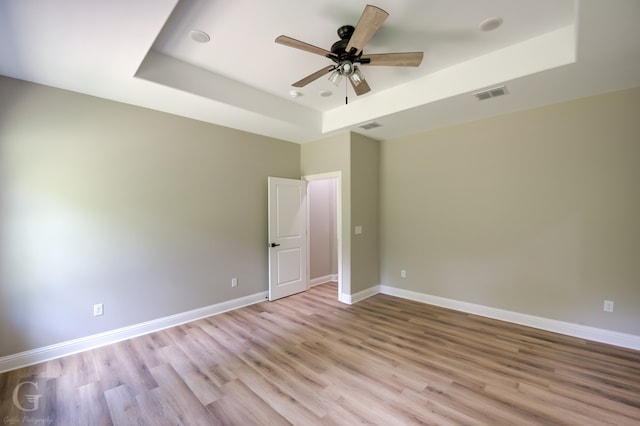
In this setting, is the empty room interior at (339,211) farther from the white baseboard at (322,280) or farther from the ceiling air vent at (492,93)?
the white baseboard at (322,280)

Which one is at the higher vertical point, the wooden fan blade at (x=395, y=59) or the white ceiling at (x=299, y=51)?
the white ceiling at (x=299, y=51)

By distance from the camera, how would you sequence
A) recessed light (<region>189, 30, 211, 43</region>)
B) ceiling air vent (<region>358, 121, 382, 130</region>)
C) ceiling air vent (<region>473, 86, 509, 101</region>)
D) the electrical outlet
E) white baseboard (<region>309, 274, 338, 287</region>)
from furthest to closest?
white baseboard (<region>309, 274, 338, 287</region>) → ceiling air vent (<region>358, 121, 382, 130</region>) → the electrical outlet → ceiling air vent (<region>473, 86, 509, 101</region>) → recessed light (<region>189, 30, 211, 43</region>)

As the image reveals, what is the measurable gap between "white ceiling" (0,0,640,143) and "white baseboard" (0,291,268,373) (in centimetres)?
270

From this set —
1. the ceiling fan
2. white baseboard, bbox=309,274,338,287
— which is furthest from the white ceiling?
white baseboard, bbox=309,274,338,287

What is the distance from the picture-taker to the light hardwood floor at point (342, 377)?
6.59 ft

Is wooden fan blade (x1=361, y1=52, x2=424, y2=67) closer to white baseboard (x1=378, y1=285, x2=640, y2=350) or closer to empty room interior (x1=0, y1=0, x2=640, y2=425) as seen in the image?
empty room interior (x1=0, y1=0, x2=640, y2=425)

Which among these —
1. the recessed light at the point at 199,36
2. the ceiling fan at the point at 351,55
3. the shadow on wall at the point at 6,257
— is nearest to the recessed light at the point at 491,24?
the ceiling fan at the point at 351,55

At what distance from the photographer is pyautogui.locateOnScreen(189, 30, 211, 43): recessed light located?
94.4 inches

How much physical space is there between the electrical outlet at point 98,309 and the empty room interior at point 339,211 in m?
0.03

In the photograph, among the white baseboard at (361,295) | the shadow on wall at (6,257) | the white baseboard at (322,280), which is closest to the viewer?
the shadow on wall at (6,257)

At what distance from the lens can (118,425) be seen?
1.92 meters

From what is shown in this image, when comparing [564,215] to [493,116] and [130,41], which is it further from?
[130,41]

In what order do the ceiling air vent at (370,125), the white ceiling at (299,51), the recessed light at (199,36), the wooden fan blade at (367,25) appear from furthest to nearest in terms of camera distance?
the ceiling air vent at (370,125) < the recessed light at (199,36) < the white ceiling at (299,51) < the wooden fan blade at (367,25)

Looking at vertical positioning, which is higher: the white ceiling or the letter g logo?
the white ceiling
